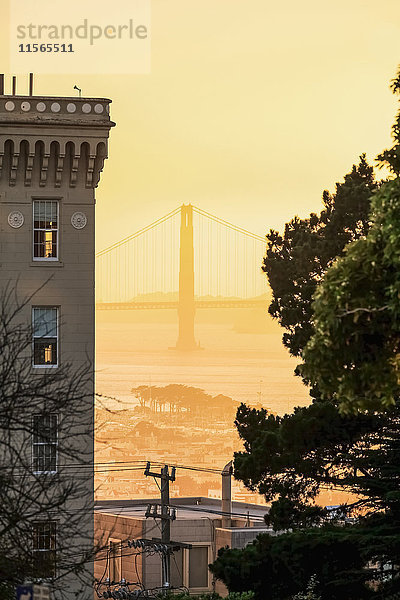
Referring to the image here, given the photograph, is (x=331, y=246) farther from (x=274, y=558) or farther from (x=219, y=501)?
(x=219, y=501)

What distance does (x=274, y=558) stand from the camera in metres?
32.4

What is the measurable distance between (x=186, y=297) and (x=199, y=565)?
1891 centimetres

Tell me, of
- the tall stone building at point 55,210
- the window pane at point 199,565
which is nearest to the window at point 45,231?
the tall stone building at point 55,210

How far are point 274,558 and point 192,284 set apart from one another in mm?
55889

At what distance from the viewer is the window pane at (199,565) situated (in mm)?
71631

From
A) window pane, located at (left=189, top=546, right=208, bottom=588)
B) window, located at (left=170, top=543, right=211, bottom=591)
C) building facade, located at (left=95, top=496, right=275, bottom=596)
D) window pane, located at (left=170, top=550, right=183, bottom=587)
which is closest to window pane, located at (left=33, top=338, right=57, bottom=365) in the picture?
building facade, located at (left=95, top=496, right=275, bottom=596)

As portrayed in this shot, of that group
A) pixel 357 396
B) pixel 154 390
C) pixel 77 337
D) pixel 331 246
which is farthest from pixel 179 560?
pixel 357 396

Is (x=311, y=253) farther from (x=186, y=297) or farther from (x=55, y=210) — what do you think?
(x=186, y=297)

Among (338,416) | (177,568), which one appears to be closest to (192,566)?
(177,568)

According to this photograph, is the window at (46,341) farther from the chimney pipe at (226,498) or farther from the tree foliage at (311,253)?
the chimney pipe at (226,498)

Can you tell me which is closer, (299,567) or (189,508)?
(299,567)

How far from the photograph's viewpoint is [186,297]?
83.8m

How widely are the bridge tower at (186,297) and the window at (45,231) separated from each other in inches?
1204

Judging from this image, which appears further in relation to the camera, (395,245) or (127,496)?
(127,496)
